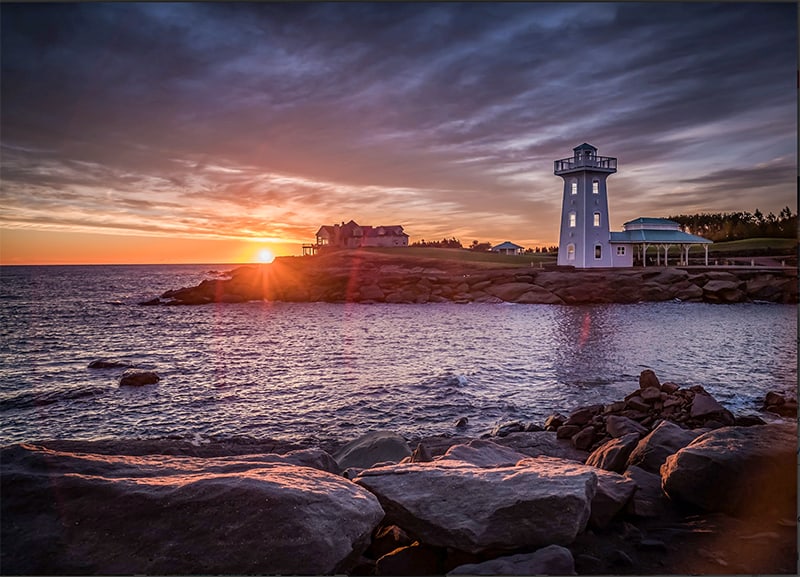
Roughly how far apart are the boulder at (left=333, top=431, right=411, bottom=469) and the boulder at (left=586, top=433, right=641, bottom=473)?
115 inches

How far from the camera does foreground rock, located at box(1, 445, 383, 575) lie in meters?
3.34

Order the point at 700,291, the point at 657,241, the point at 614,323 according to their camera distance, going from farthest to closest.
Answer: the point at 657,241 < the point at 700,291 < the point at 614,323

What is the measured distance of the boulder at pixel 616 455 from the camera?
6.82 meters

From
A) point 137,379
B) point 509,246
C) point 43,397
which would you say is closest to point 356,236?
point 509,246

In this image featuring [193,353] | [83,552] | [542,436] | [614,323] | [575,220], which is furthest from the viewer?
[575,220]

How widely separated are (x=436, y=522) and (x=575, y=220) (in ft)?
160

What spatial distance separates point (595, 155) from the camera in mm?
48469

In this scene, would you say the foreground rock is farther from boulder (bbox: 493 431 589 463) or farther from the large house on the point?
the large house on the point

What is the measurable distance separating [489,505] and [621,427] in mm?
6252

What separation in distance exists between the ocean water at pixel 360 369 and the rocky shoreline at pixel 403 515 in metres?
6.52

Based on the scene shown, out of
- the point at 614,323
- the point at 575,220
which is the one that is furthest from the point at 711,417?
the point at 575,220

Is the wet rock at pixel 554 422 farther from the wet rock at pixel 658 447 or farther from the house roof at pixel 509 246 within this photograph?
the house roof at pixel 509 246

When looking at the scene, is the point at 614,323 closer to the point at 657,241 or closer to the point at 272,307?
the point at 657,241

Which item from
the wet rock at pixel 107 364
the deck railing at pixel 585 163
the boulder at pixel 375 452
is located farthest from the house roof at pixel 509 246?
the boulder at pixel 375 452
